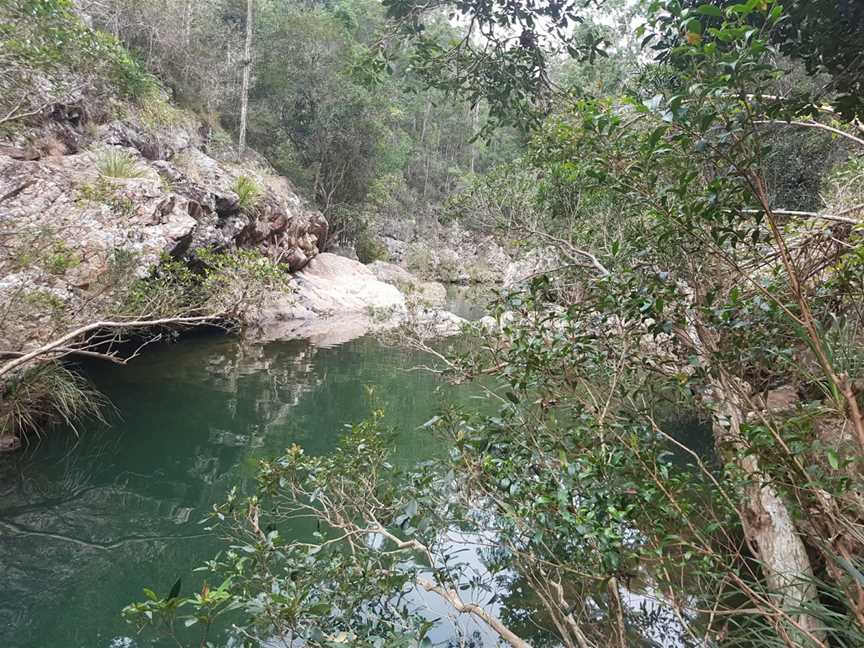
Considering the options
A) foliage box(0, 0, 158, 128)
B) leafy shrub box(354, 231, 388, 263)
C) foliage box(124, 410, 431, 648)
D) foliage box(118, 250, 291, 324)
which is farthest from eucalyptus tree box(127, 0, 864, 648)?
leafy shrub box(354, 231, 388, 263)

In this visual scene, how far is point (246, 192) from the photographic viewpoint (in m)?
14.1

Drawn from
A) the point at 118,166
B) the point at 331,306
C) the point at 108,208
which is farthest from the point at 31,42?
the point at 331,306

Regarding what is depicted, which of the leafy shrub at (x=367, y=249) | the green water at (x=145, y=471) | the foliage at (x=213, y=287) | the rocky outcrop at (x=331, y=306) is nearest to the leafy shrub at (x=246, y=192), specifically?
the rocky outcrop at (x=331, y=306)

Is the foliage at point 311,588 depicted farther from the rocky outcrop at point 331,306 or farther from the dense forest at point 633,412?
the rocky outcrop at point 331,306

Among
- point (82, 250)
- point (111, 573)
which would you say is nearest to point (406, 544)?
point (111, 573)

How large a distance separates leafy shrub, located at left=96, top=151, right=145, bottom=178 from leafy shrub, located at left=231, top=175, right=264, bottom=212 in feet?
11.3

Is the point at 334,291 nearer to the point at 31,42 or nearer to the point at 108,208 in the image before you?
the point at 108,208

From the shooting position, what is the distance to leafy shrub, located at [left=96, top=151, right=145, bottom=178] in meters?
9.75

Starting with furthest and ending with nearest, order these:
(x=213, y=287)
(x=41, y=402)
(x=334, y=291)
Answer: (x=334, y=291)
(x=213, y=287)
(x=41, y=402)

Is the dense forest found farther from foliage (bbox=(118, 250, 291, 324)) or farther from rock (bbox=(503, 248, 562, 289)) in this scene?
foliage (bbox=(118, 250, 291, 324))

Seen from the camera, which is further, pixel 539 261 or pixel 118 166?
pixel 118 166

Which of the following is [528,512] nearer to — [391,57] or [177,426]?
[391,57]

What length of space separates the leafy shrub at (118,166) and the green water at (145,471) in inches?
140

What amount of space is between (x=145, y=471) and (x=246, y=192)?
10242mm
